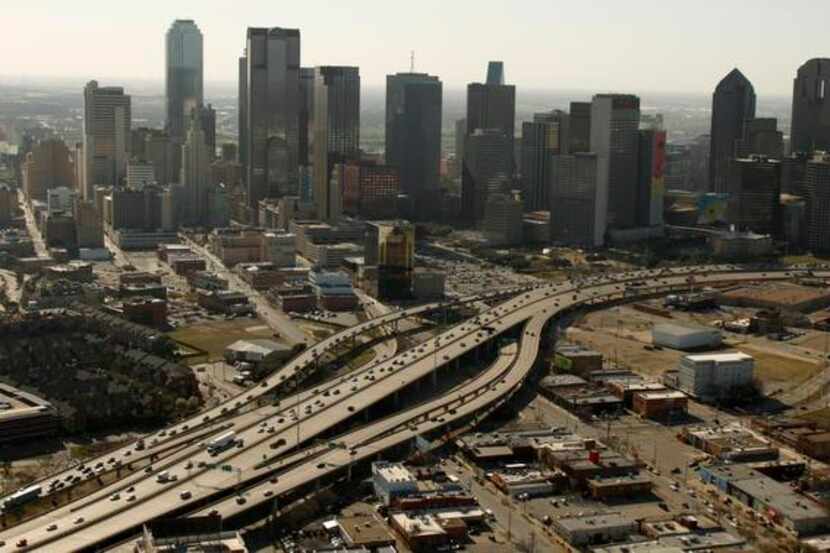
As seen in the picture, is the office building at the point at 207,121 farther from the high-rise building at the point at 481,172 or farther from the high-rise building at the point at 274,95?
the high-rise building at the point at 481,172

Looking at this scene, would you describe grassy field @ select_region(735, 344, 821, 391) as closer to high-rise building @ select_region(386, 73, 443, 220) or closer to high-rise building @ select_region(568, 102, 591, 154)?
high-rise building @ select_region(568, 102, 591, 154)

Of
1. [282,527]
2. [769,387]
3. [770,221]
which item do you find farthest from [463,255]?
[282,527]

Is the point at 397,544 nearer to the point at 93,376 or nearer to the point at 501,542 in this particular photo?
the point at 501,542

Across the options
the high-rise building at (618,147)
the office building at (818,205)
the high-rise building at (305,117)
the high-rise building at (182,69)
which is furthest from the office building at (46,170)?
the office building at (818,205)

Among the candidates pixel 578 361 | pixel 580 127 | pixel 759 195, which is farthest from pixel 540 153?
pixel 578 361

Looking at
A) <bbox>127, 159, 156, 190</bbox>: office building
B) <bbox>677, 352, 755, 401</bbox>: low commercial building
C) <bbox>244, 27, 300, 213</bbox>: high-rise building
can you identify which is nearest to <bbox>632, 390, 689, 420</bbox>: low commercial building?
<bbox>677, 352, 755, 401</bbox>: low commercial building

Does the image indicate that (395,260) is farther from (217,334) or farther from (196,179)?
(196,179)

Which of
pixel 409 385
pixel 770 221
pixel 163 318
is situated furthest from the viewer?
pixel 770 221
